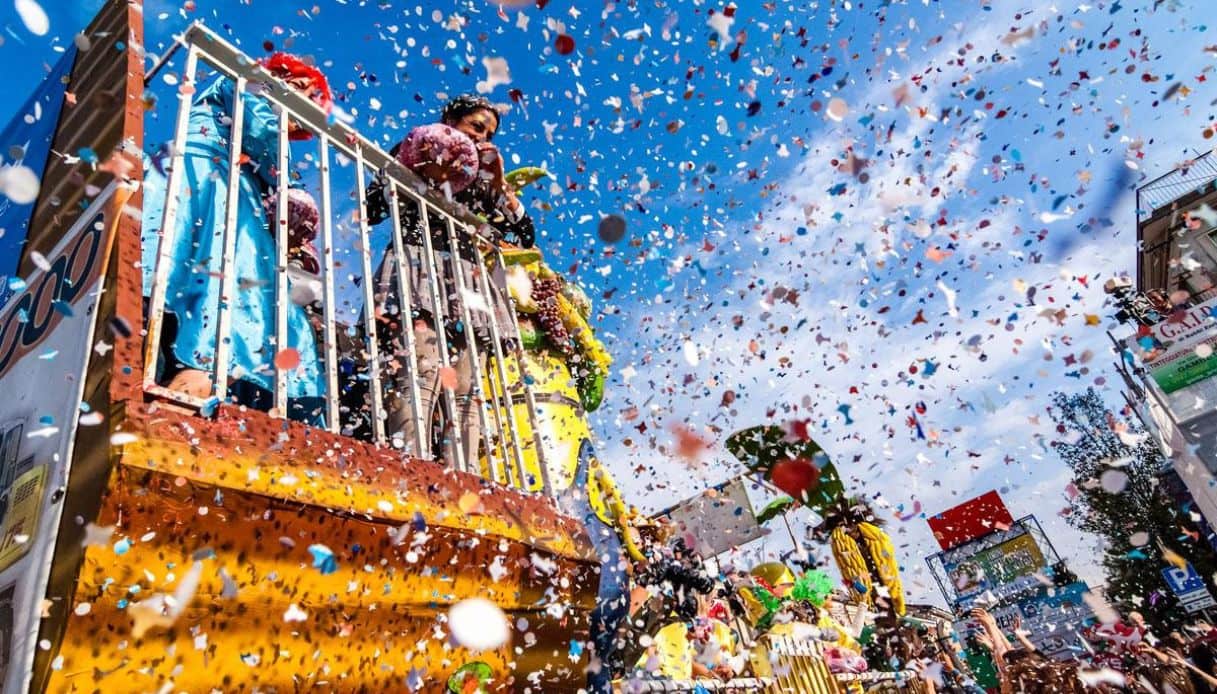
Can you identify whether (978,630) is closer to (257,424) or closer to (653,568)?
(653,568)

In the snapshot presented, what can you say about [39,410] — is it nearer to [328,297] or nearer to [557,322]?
[328,297]

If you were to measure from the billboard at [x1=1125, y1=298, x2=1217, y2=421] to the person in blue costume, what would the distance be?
2426cm

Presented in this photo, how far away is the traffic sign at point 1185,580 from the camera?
18730mm

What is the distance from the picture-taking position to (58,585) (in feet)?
3.17

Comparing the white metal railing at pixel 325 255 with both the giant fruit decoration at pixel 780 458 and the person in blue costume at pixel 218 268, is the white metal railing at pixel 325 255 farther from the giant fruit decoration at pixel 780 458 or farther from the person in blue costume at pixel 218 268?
the giant fruit decoration at pixel 780 458

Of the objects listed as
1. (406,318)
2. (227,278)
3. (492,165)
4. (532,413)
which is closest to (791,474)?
(492,165)

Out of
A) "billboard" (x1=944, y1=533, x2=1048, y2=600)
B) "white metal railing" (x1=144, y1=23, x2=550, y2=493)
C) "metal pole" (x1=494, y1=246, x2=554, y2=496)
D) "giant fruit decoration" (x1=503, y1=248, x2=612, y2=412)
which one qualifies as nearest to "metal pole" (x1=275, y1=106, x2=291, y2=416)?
"white metal railing" (x1=144, y1=23, x2=550, y2=493)

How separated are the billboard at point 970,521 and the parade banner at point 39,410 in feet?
140

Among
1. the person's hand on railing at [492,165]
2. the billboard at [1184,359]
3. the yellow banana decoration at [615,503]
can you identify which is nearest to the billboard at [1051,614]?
the billboard at [1184,359]

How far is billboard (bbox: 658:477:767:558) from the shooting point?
368 inches

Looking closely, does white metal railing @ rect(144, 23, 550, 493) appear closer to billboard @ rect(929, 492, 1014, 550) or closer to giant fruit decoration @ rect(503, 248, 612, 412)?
giant fruit decoration @ rect(503, 248, 612, 412)

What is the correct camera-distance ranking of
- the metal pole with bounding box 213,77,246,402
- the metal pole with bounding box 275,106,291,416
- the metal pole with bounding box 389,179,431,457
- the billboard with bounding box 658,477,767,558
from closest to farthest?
the metal pole with bounding box 213,77,246,402, the metal pole with bounding box 275,106,291,416, the metal pole with bounding box 389,179,431,457, the billboard with bounding box 658,477,767,558

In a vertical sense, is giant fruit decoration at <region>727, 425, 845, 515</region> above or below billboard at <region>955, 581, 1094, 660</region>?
above

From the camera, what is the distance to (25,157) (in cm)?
171
